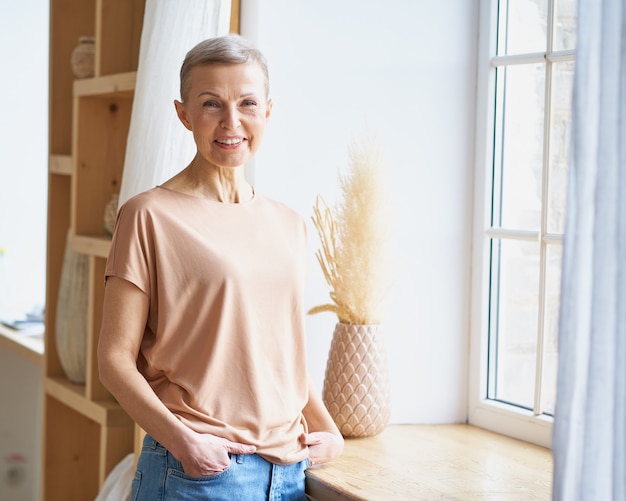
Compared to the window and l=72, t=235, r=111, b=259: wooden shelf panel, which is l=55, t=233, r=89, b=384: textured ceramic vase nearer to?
l=72, t=235, r=111, b=259: wooden shelf panel

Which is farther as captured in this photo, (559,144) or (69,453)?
(69,453)

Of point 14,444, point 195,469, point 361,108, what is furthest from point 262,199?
point 14,444

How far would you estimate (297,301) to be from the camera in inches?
72.7

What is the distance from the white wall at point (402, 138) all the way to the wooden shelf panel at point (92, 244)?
21.8 inches

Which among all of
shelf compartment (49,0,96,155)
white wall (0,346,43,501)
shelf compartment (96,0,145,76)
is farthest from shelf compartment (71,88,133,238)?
white wall (0,346,43,501)

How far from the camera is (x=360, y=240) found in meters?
2.29

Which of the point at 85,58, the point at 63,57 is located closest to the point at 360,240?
the point at 85,58

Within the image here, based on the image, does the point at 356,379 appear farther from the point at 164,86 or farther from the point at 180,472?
the point at 164,86

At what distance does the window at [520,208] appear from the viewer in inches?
92.9

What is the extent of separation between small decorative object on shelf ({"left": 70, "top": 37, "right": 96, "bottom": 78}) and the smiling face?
4.49 feet

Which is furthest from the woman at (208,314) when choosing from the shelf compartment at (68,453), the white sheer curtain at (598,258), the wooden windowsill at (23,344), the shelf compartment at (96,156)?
the wooden windowsill at (23,344)

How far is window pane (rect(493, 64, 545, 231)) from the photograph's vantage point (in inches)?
95.7

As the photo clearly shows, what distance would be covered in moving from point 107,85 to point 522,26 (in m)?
1.20

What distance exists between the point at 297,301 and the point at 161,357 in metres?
0.30
